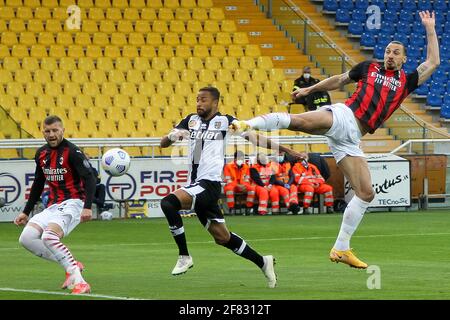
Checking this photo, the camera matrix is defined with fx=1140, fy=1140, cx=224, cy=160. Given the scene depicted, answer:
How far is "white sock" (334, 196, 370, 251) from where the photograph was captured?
12680mm

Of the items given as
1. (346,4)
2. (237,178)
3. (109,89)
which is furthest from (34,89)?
(346,4)

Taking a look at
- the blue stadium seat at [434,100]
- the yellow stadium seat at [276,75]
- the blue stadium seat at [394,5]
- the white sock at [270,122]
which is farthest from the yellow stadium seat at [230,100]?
the white sock at [270,122]

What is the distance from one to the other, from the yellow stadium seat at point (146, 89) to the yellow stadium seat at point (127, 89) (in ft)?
0.58

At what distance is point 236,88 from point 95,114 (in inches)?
181

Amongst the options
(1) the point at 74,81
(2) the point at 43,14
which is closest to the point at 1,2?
(2) the point at 43,14

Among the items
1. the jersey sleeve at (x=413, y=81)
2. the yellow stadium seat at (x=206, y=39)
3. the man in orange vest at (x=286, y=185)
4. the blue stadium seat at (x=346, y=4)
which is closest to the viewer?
the jersey sleeve at (x=413, y=81)

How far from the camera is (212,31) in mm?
34406

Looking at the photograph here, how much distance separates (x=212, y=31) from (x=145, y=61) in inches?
115

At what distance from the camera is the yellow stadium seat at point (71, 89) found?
3058cm

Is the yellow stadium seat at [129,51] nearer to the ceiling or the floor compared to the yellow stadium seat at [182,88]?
nearer to the ceiling

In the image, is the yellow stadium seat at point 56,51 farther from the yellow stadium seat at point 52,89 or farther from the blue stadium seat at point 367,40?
the blue stadium seat at point 367,40

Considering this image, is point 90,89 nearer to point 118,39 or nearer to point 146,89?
point 146,89

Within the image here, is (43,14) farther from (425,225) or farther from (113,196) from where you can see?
(425,225)

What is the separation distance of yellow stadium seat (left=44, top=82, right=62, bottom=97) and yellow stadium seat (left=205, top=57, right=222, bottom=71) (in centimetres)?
464
